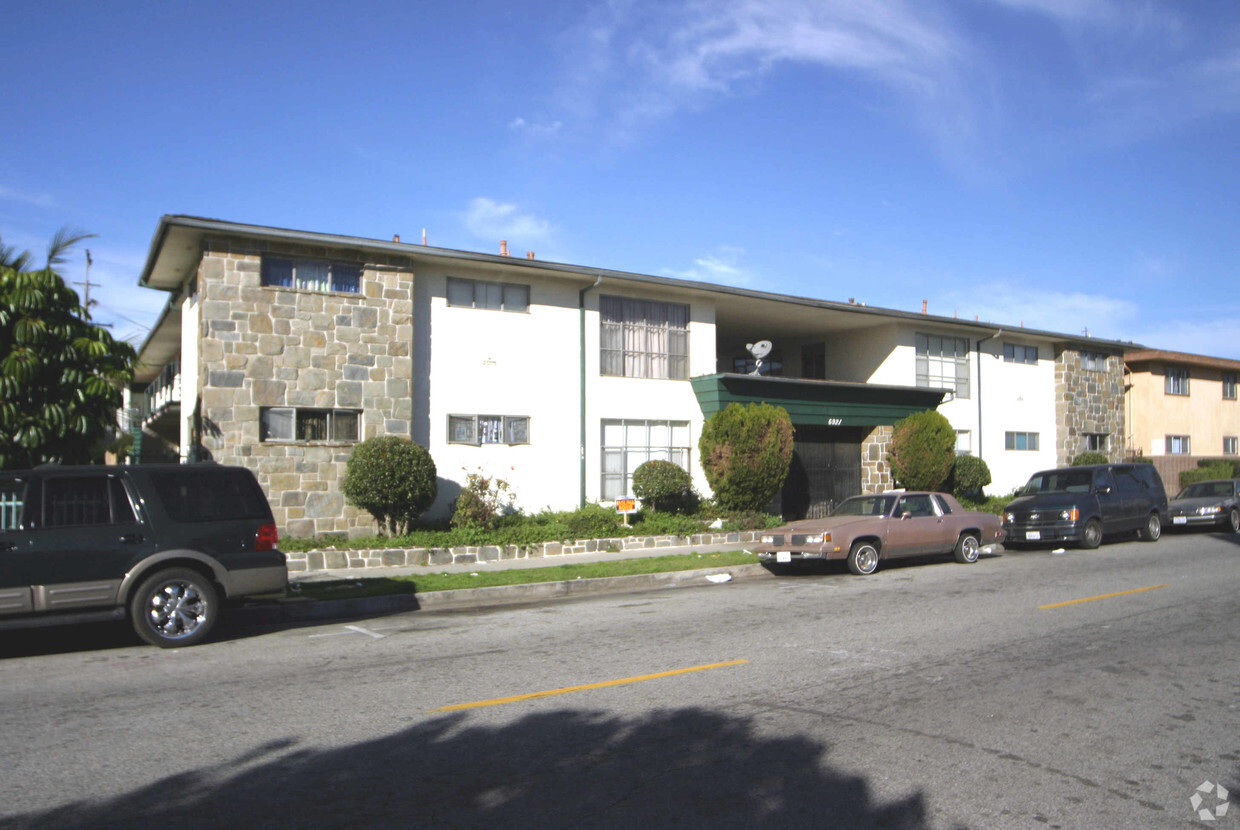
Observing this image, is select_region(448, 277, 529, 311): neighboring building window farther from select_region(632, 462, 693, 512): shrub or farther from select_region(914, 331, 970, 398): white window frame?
select_region(914, 331, 970, 398): white window frame

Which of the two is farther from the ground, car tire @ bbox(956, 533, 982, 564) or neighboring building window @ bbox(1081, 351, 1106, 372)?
neighboring building window @ bbox(1081, 351, 1106, 372)

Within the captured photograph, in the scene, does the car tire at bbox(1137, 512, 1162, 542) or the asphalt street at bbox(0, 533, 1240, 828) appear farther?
the car tire at bbox(1137, 512, 1162, 542)

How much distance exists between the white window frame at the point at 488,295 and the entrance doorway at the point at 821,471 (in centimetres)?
871

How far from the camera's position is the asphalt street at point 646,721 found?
5055mm

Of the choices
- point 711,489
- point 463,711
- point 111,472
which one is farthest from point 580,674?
point 711,489

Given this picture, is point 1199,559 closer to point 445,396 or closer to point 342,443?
point 445,396

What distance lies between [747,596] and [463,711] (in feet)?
23.7

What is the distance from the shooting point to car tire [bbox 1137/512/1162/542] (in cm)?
2094

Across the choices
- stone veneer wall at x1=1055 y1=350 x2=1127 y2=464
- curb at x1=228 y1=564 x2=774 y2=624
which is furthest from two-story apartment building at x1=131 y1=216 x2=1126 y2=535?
stone veneer wall at x1=1055 y1=350 x2=1127 y2=464

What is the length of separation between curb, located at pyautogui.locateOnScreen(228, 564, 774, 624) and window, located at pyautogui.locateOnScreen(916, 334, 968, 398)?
13304mm

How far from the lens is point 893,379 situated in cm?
2684

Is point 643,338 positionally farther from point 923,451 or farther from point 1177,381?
point 1177,381

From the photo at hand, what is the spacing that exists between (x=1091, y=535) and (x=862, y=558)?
22.1ft

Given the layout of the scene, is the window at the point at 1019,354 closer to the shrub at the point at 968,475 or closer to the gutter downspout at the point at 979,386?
the gutter downspout at the point at 979,386
